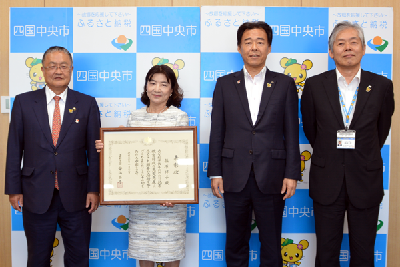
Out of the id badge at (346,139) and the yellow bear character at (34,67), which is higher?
the yellow bear character at (34,67)

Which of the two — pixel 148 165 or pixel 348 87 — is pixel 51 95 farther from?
pixel 348 87

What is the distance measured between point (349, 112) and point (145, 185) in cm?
152

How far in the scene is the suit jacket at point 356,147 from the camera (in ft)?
6.44

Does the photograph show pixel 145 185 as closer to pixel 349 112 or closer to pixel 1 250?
pixel 349 112

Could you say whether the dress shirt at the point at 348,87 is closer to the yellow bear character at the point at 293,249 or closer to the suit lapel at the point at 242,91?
the suit lapel at the point at 242,91

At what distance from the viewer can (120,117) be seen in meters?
2.62

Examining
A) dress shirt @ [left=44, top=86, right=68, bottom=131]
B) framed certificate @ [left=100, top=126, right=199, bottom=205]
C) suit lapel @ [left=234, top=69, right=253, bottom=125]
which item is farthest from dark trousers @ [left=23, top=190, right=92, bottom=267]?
suit lapel @ [left=234, top=69, right=253, bottom=125]

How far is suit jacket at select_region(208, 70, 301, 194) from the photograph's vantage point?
78.4 inches

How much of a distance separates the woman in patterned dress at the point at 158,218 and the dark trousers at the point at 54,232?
0.35 metres

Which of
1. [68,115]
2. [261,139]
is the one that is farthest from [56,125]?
[261,139]

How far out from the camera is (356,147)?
1.98 metres

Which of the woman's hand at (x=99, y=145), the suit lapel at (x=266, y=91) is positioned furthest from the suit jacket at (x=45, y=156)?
the suit lapel at (x=266, y=91)

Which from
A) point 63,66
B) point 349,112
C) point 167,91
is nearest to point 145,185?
point 167,91

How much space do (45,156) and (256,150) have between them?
4.83 ft
